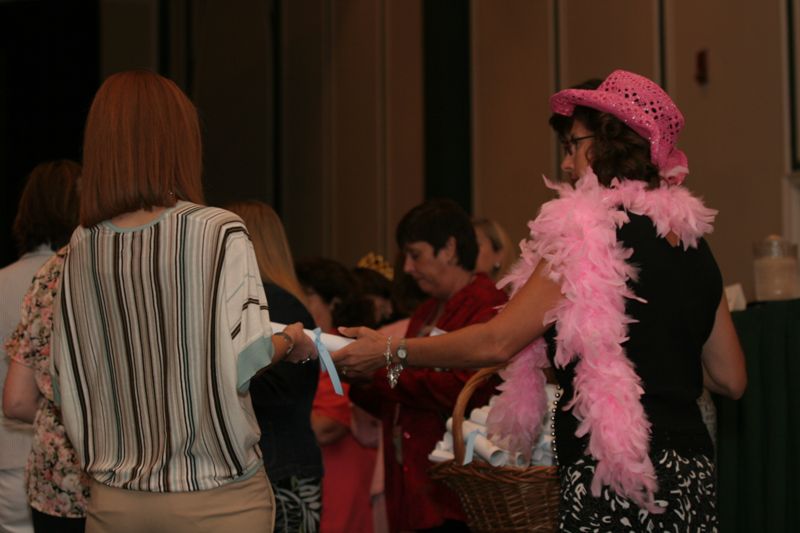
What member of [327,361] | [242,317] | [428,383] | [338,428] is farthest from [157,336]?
[338,428]

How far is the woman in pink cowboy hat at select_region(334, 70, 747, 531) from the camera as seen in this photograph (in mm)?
2334

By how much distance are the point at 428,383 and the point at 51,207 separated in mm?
1258

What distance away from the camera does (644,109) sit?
2523mm

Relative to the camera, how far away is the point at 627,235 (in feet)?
8.01

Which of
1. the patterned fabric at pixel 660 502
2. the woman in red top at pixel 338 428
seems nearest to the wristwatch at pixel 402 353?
the patterned fabric at pixel 660 502

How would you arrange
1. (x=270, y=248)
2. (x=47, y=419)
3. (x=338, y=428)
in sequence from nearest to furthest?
1. (x=47, y=419)
2. (x=270, y=248)
3. (x=338, y=428)

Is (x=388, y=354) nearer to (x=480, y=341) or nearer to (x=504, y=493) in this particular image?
(x=480, y=341)

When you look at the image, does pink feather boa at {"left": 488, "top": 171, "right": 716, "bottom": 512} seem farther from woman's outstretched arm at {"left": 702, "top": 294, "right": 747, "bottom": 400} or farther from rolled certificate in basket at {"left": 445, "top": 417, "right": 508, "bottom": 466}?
rolled certificate in basket at {"left": 445, "top": 417, "right": 508, "bottom": 466}

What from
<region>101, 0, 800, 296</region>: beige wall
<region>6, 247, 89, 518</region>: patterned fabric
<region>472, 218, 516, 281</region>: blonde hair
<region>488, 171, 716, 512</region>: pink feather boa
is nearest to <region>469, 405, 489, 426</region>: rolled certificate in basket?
<region>488, 171, 716, 512</region>: pink feather boa

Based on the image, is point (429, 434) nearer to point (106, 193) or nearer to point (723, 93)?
point (106, 193)

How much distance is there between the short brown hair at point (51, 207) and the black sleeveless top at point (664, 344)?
165 cm

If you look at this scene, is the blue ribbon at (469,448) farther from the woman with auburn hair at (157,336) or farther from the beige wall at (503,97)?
the beige wall at (503,97)

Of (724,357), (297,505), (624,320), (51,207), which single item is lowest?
(297,505)

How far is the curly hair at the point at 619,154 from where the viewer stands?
99.0 inches
